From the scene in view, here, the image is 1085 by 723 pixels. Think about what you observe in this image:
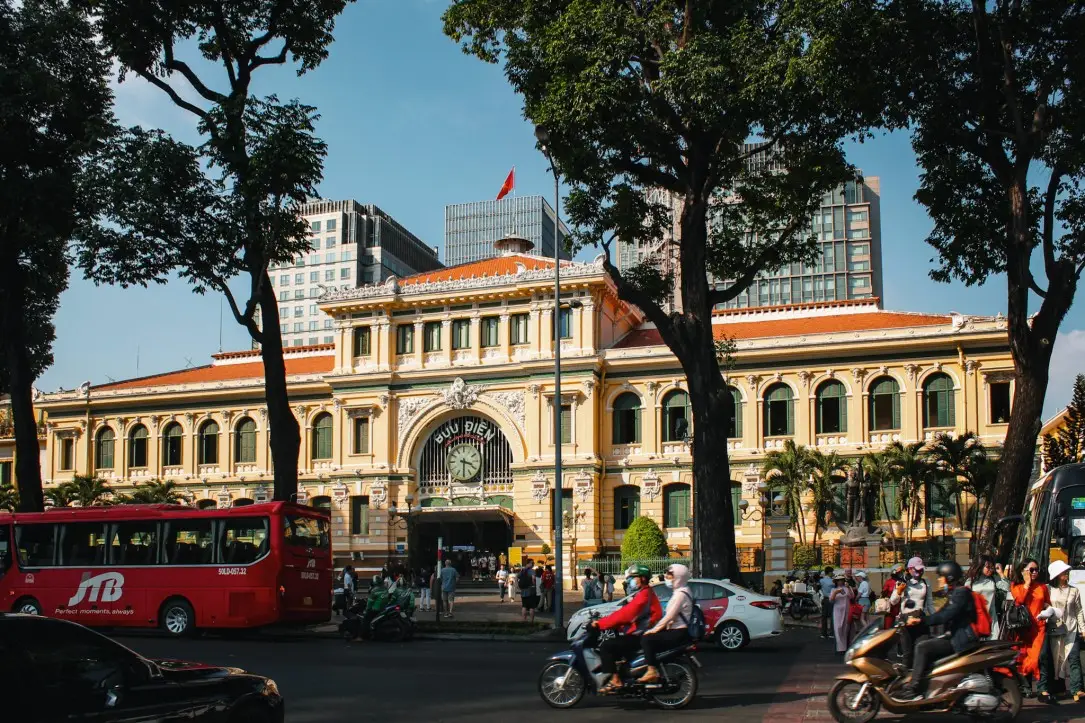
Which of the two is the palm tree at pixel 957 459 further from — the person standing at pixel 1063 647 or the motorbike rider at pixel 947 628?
the motorbike rider at pixel 947 628

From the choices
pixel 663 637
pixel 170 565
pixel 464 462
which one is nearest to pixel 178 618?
pixel 170 565

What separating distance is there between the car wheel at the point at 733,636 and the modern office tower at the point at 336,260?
279 ft

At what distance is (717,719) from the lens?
37.7ft

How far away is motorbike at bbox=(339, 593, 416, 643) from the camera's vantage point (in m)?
22.6

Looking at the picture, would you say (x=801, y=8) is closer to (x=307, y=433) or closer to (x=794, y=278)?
(x=307, y=433)

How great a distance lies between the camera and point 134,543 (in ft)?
76.6

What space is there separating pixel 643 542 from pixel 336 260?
69.4 metres

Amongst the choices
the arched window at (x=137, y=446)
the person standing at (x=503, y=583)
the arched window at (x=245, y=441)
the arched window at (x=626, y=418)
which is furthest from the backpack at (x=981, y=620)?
the arched window at (x=137, y=446)

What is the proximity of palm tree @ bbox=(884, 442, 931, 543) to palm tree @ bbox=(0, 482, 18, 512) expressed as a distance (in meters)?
37.0

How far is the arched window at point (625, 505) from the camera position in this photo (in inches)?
1811

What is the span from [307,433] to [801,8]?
118 ft

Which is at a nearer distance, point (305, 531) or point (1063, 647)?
point (1063, 647)

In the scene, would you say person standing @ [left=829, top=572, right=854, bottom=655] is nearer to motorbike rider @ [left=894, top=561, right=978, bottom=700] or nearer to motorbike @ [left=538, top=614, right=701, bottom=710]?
motorbike rider @ [left=894, top=561, right=978, bottom=700]

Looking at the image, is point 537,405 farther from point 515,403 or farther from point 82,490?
point 82,490
